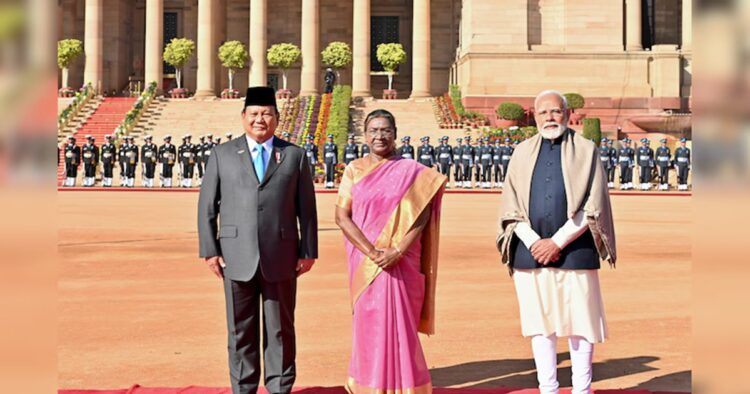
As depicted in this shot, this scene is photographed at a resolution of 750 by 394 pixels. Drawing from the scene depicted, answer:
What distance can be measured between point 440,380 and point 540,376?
4.49ft

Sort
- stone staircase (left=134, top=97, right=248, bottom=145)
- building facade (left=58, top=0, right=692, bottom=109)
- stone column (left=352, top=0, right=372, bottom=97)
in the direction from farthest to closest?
stone column (left=352, top=0, right=372, bottom=97)
building facade (left=58, top=0, right=692, bottom=109)
stone staircase (left=134, top=97, right=248, bottom=145)

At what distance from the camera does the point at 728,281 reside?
1.06m

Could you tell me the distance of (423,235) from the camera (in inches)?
238

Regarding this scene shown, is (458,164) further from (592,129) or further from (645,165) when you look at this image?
(592,129)

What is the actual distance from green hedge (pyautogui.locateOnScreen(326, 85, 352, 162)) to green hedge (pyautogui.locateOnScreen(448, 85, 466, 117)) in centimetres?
590

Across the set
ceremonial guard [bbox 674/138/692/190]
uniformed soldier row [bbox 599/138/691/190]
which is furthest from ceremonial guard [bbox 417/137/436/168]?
ceremonial guard [bbox 674/138/692/190]

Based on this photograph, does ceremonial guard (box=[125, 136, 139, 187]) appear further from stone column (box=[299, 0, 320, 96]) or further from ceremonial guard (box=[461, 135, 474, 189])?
stone column (box=[299, 0, 320, 96])

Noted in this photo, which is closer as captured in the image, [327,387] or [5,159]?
[5,159]

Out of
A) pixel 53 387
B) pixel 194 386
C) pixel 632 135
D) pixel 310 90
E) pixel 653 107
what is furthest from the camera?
pixel 310 90

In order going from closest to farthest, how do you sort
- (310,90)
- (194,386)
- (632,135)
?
(194,386) → (632,135) → (310,90)

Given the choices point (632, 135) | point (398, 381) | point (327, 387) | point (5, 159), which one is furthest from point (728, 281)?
point (632, 135)

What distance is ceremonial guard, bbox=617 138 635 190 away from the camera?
34594mm

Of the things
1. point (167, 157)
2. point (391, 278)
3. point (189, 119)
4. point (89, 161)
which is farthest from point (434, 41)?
point (391, 278)

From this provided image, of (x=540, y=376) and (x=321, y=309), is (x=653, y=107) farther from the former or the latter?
(x=540, y=376)
